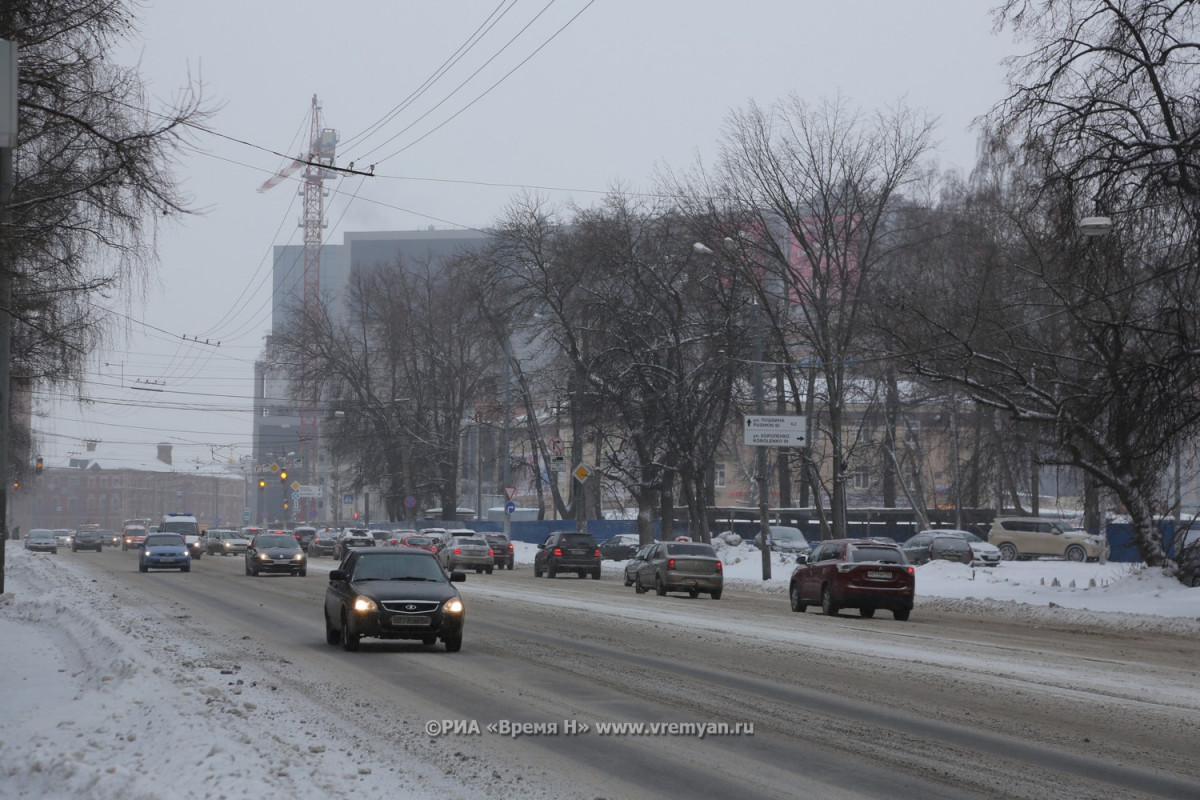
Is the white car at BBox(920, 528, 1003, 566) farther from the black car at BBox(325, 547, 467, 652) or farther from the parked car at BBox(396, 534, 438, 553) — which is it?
the black car at BBox(325, 547, 467, 652)

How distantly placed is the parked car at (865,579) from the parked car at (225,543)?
48.9 meters

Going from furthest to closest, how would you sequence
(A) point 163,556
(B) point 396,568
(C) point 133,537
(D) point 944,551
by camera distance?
1. (C) point 133,537
2. (D) point 944,551
3. (A) point 163,556
4. (B) point 396,568

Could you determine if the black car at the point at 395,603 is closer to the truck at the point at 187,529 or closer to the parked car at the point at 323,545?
the truck at the point at 187,529

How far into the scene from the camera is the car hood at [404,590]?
17.7 meters

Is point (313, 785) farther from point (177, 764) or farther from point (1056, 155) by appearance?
point (1056, 155)

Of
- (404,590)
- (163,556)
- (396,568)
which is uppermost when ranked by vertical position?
(396,568)

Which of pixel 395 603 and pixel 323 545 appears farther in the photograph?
pixel 323 545

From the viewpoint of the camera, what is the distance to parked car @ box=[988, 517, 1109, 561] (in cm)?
5600

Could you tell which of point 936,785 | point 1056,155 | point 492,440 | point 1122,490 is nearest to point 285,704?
point 936,785

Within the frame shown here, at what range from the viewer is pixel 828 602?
28.4 meters

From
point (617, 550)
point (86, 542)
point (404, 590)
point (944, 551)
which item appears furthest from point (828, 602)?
point (86, 542)

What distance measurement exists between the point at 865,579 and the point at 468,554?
26354mm

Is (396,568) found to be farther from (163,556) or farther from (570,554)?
(163,556)

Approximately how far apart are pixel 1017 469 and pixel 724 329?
15.7 m
